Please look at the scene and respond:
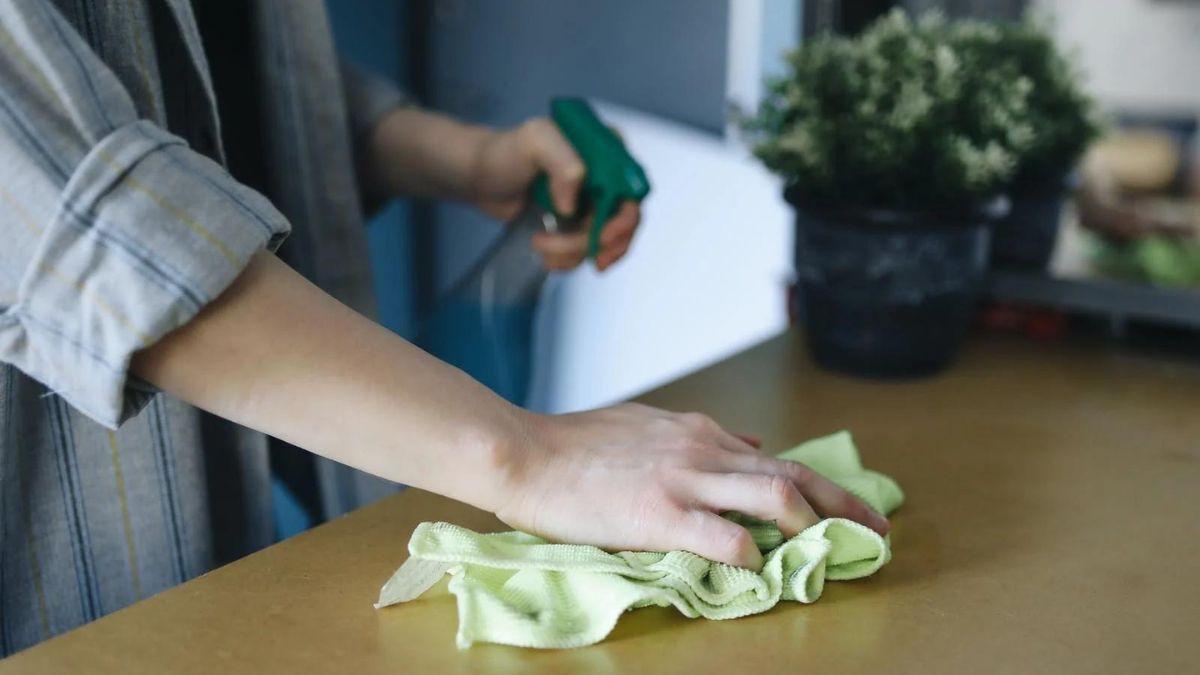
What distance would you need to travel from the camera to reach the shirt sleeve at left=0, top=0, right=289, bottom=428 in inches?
19.5

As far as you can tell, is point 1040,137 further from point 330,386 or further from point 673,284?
point 673,284

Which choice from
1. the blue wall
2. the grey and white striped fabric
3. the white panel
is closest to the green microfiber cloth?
the grey and white striped fabric

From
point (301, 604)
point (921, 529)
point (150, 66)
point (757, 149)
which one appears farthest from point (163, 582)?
point (757, 149)

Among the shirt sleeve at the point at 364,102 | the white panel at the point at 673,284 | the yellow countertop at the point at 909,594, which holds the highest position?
the shirt sleeve at the point at 364,102

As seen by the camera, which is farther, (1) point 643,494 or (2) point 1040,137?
(2) point 1040,137

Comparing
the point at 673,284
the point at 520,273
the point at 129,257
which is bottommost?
the point at 673,284

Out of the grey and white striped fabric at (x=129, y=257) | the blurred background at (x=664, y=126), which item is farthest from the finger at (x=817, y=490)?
the blurred background at (x=664, y=126)

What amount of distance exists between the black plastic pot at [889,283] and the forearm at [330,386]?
47 cm

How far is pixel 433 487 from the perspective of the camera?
1.91ft

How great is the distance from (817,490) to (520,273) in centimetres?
104

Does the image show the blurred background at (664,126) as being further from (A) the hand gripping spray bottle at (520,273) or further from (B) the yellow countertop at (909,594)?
(B) the yellow countertop at (909,594)

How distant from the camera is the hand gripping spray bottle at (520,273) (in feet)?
3.16

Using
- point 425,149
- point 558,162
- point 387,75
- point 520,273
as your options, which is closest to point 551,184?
point 558,162

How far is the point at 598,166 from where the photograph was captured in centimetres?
96
